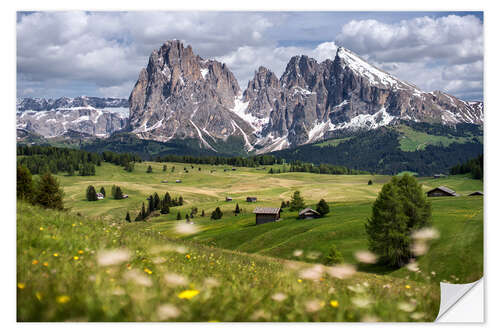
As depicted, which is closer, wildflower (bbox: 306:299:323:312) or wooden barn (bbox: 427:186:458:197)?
wildflower (bbox: 306:299:323:312)

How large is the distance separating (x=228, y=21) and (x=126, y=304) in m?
13.7

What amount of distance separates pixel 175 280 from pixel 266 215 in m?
76.5

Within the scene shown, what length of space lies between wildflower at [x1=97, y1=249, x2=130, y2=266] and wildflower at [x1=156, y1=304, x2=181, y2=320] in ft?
6.18

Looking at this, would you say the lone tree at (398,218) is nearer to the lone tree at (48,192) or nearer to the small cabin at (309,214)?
the lone tree at (48,192)

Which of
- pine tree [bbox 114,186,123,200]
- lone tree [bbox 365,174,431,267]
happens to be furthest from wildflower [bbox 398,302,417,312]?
pine tree [bbox 114,186,123,200]

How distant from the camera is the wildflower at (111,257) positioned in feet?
24.6

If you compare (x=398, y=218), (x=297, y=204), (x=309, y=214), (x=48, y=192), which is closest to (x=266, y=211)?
(x=309, y=214)

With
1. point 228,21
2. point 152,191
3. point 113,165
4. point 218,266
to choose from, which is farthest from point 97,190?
point 218,266

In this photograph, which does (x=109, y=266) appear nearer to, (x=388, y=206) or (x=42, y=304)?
(x=42, y=304)

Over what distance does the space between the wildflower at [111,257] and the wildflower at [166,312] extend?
1.88 meters

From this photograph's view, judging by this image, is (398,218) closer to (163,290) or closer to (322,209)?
(163,290)

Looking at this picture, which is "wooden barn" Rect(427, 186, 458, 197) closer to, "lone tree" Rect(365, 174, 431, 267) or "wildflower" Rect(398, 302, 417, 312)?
"lone tree" Rect(365, 174, 431, 267)

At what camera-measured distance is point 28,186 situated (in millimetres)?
15492

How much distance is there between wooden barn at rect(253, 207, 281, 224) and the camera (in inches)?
3199
